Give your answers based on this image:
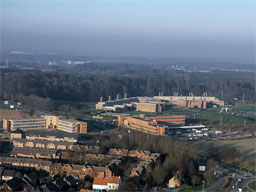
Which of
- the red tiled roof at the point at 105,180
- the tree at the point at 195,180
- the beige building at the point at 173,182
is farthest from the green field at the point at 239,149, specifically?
the red tiled roof at the point at 105,180

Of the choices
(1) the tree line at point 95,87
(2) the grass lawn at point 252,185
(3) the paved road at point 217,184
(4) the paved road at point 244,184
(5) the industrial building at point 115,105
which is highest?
(1) the tree line at point 95,87

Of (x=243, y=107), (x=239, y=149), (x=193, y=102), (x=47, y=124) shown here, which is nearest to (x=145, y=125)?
(x=47, y=124)

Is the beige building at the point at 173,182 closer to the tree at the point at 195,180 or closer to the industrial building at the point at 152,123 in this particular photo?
the tree at the point at 195,180

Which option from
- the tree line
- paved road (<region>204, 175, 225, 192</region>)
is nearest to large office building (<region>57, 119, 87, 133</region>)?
paved road (<region>204, 175, 225, 192</region>)

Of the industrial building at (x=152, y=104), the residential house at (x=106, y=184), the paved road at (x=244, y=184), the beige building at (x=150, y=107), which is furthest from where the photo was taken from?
the industrial building at (x=152, y=104)

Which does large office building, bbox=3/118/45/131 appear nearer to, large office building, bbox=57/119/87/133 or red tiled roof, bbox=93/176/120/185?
large office building, bbox=57/119/87/133

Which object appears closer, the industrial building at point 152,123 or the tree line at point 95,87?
the industrial building at point 152,123

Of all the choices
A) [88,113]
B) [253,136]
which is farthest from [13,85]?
[253,136]

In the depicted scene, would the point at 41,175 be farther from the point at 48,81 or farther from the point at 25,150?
the point at 48,81
